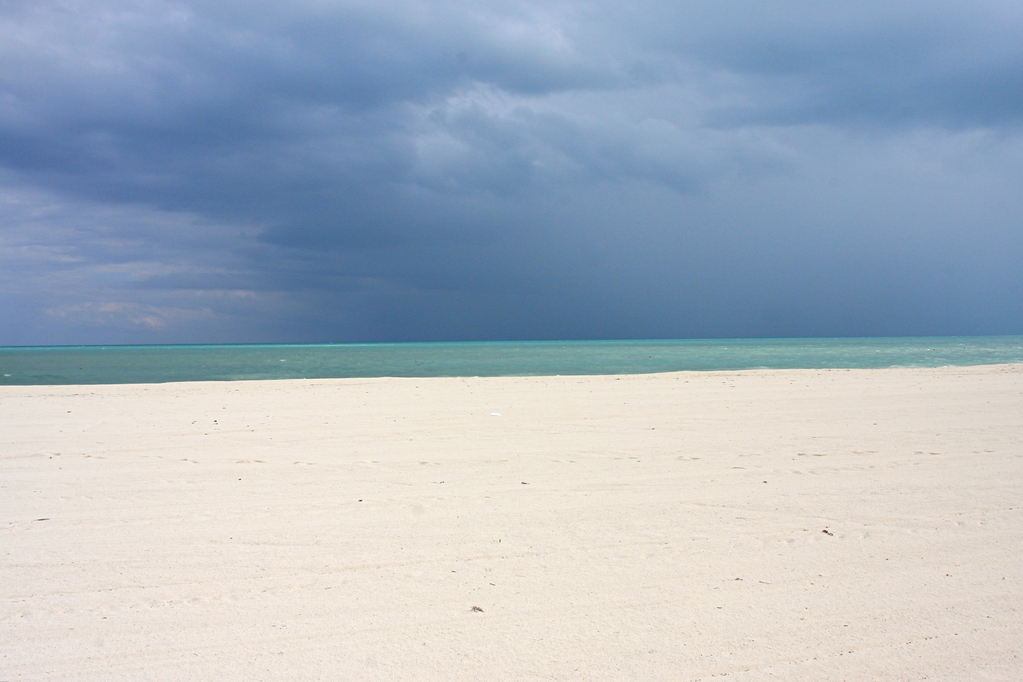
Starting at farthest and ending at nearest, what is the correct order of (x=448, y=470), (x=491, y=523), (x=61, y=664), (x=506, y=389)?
(x=506, y=389)
(x=448, y=470)
(x=491, y=523)
(x=61, y=664)

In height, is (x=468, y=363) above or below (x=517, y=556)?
above

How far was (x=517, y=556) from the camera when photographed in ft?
15.6

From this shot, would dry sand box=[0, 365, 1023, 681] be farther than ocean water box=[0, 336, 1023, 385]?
No

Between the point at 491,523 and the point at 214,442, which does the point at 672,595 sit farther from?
the point at 214,442

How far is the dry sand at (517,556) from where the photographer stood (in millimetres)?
3357

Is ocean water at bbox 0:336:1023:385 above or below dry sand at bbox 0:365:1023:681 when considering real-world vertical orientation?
above

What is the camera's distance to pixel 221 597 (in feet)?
13.3

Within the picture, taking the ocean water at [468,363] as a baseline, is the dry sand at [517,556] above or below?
below

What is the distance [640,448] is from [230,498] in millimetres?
5231

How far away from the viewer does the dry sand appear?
3.36 meters

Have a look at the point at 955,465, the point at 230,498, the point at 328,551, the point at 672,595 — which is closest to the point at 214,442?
the point at 230,498

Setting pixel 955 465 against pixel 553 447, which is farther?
pixel 553 447

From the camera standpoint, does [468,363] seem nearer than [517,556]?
No

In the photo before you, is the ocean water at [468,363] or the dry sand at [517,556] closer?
the dry sand at [517,556]
